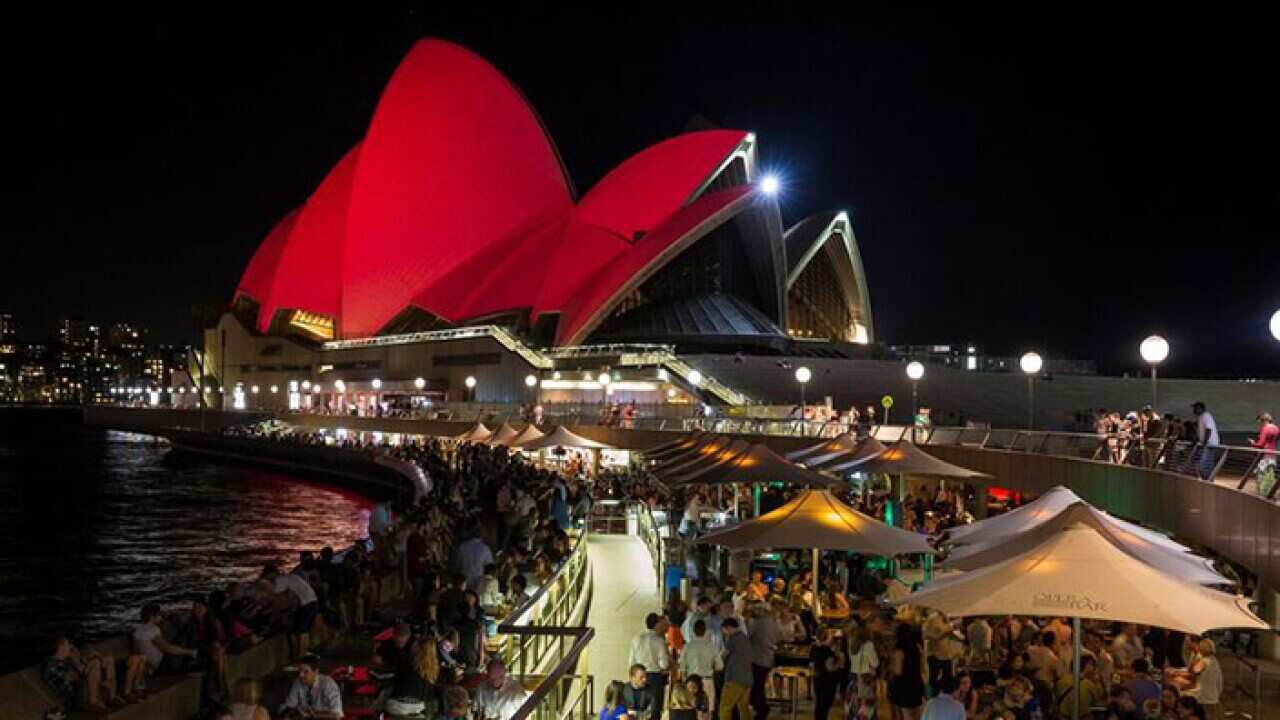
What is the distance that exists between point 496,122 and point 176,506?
3192 cm

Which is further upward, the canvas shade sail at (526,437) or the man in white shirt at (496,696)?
the canvas shade sail at (526,437)

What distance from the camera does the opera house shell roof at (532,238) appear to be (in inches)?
2112

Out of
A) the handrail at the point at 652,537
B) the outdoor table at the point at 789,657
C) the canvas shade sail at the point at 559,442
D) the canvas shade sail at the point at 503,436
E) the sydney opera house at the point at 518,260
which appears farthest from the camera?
the sydney opera house at the point at 518,260

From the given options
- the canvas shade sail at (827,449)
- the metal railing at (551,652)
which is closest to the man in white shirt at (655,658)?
the metal railing at (551,652)

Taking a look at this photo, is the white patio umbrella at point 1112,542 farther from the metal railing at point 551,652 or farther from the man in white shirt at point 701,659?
the metal railing at point 551,652

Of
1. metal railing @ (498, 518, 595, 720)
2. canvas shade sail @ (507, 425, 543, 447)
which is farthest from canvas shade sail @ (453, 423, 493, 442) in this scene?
metal railing @ (498, 518, 595, 720)

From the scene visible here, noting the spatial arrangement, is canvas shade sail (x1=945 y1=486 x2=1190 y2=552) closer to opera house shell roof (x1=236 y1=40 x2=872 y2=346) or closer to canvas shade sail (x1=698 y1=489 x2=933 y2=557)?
canvas shade sail (x1=698 y1=489 x2=933 y2=557)

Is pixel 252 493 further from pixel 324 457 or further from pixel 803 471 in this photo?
pixel 803 471

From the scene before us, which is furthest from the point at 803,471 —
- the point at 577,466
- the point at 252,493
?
the point at 252,493

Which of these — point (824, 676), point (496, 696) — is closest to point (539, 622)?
point (496, 696)

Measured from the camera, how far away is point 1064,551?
714cm

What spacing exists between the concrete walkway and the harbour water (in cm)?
896

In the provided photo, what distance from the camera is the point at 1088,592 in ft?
22.5

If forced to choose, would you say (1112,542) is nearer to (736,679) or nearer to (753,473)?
(736,679)
